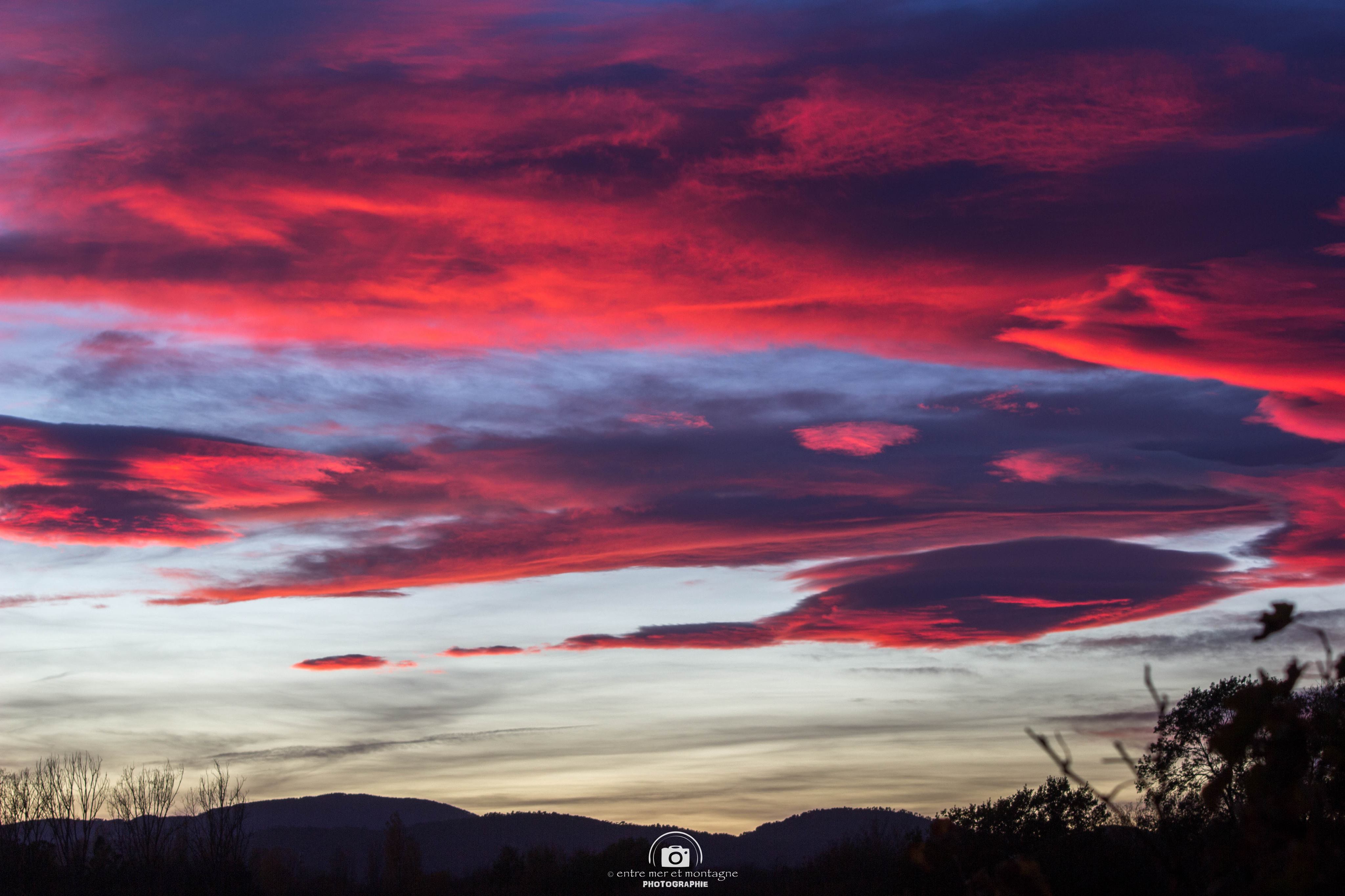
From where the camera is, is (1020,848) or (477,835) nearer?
(1020,848)

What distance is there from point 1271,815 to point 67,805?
238 feet

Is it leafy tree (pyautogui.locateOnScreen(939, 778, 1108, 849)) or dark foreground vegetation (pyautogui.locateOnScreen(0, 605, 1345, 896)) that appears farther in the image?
leafy tree (pyautogui.locateOnScreen(939, 778, 1108, 849))

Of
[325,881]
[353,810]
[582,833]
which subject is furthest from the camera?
[353,810]

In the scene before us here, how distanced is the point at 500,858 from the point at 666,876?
1002 cm

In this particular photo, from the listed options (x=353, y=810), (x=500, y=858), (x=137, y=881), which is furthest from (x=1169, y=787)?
(x=353, y=810)

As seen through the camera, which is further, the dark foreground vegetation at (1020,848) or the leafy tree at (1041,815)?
the leafy tree at (1041,815)

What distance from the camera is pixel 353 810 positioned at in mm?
158875

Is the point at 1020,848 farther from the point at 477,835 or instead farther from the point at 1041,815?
the point at 477,835

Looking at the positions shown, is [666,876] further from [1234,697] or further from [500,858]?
[1234,697]

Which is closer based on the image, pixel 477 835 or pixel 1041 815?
pixel 1041 815

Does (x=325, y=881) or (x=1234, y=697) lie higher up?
(x=1234, y=697)

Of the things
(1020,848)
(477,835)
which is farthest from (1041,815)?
(477,835)

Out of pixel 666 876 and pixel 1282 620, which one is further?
pixel 666 876

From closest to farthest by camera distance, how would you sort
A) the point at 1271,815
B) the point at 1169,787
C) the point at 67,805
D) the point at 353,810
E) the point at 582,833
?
1. the point at 1271,815
2. the point at 1169,787
3. the point at 67,805
4. the point at 582,833
5. the point at 353,810
